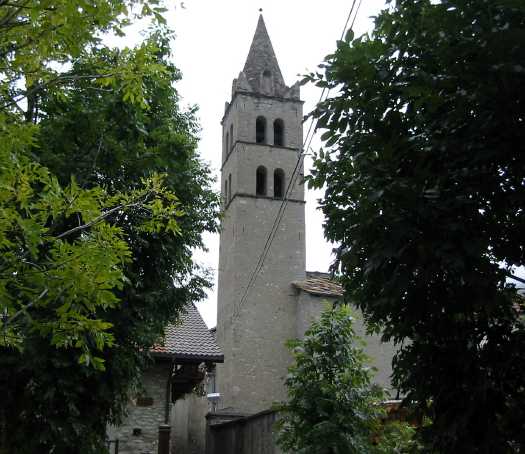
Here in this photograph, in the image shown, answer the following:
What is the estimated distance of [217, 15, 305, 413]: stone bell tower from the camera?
23.2 meters

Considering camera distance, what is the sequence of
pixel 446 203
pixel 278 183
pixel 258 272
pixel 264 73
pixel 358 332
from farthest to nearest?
pixel 264 73 → pixel 278 183 → pixel 258 272 → pixel 358 332 → pixel 446 203

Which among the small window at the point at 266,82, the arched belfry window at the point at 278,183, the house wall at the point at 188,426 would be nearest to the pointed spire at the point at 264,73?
the small window at the point at 266,82

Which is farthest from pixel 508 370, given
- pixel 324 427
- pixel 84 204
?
pixel 324 427

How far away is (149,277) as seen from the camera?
9.30 metres

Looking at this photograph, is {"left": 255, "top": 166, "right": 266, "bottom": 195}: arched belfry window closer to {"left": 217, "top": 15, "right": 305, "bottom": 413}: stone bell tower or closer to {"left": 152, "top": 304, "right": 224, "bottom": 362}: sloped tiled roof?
{"left": 217, "top": 15, "right": 305, "bottom": 413}: stone bell tower

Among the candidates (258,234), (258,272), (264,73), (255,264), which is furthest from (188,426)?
(264,73)

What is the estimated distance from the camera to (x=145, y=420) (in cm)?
1270

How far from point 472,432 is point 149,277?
6111 millimetres

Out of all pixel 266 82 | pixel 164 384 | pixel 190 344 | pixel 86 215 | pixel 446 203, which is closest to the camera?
pixel 446 203

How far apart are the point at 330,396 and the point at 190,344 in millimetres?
5635

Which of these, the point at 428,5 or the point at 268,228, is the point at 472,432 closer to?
the point at 428,5

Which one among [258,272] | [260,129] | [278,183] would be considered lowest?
[258,272]

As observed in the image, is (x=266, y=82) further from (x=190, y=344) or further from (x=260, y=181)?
(x=190, y=344)

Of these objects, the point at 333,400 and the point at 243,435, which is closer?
the point at 333,400
